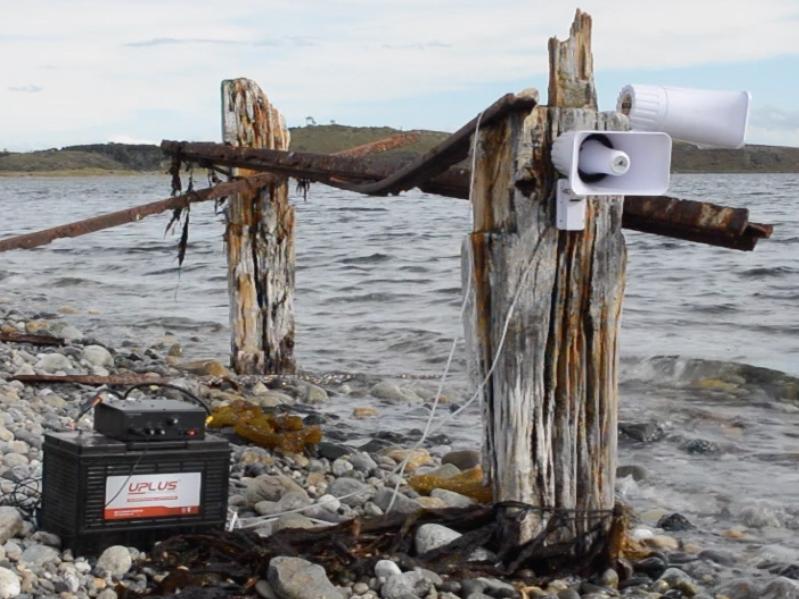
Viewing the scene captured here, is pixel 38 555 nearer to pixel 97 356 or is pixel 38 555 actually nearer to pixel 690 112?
pixel 690 112

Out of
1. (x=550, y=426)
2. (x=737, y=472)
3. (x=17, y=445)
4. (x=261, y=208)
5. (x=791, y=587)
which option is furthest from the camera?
(x=261, y=208)

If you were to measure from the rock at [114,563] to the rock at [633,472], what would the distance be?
391cm

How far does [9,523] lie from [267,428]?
2.67 meters

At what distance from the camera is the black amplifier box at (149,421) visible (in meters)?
4.91

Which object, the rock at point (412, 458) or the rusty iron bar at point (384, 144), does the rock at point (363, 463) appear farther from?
the rusty iron bar at point (384, 144)

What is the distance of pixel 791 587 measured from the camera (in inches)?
216

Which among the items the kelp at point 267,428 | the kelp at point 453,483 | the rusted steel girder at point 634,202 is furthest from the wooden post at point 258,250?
the kelp at point 453,483

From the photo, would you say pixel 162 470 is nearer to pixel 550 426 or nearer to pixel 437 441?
pixel 550 426

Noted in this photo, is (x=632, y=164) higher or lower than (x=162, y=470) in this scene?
higher

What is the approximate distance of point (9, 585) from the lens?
436 centimetres

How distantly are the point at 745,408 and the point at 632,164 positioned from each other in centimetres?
631

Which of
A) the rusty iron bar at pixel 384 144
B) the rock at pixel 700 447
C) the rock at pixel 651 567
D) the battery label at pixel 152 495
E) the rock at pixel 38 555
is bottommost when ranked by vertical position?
the rock at pixel 700 447

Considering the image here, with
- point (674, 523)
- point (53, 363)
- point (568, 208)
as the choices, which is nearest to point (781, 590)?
point (674, 523)

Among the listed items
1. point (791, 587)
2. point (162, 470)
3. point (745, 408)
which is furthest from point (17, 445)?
point (745, 408)
